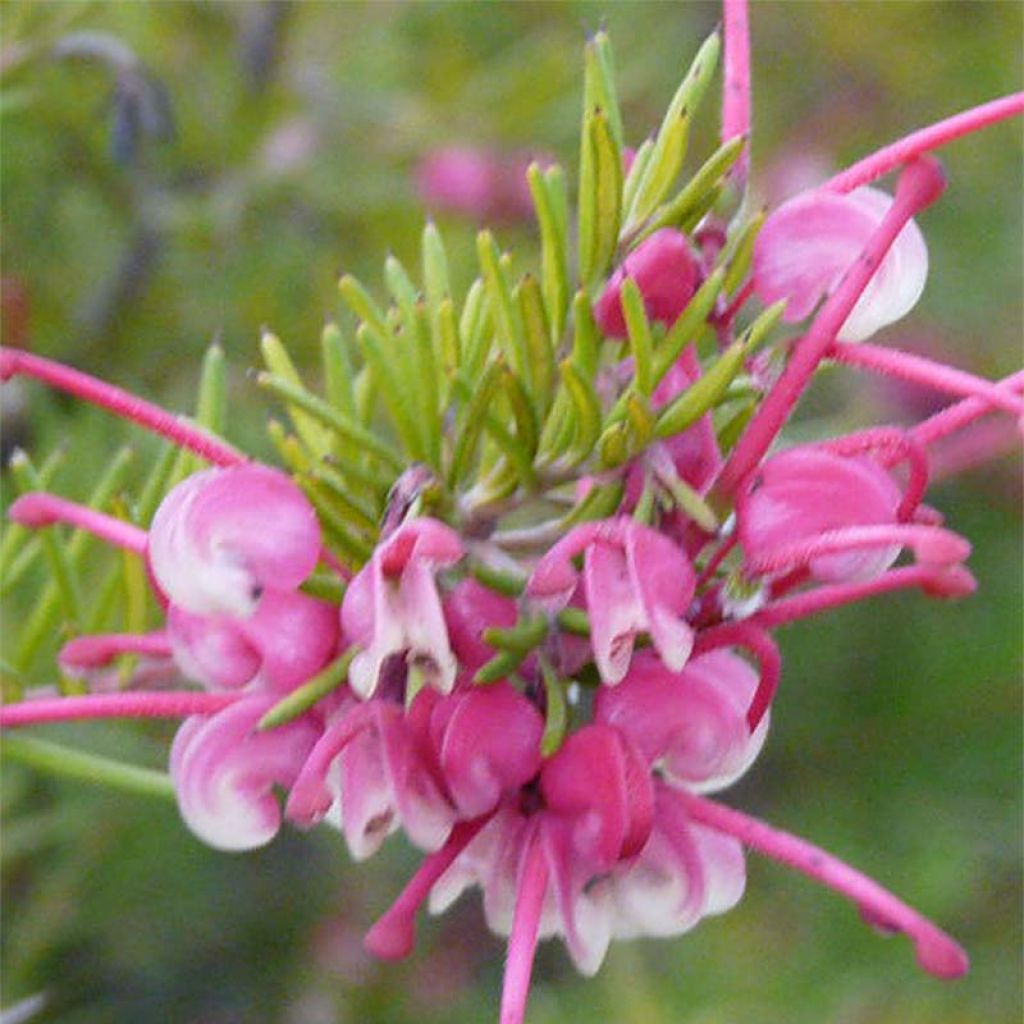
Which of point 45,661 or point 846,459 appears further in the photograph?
point 45,661

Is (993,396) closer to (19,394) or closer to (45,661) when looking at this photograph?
(45,661)

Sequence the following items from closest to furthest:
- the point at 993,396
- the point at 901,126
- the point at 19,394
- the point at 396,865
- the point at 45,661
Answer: the point at 993,396
the point at 45,661
the point at 19,394
the point at 396,865
the point at 901,126

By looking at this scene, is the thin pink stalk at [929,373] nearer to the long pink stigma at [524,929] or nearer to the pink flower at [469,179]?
the long pink stigma at [524,929]

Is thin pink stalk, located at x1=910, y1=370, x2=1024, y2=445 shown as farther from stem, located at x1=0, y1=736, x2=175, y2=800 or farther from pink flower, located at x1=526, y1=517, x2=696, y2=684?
stem, located at x1=0, y1=736, x2=175, y2=800

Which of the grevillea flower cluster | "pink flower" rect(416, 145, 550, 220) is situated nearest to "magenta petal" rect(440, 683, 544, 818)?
the grevillea flower cluster

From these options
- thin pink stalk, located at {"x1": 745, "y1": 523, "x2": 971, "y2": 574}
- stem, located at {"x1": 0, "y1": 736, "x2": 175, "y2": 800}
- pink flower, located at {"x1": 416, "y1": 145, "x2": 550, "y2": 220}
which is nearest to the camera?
thin pink stalk, located at {"x1": 745, "y1": 523, "x2": 971, "y2": 574}

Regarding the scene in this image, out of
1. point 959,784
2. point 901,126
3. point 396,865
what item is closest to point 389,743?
point 396,865
